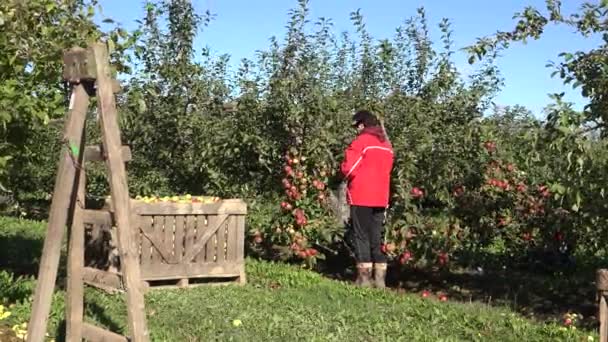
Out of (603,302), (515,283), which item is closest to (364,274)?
(515,283)

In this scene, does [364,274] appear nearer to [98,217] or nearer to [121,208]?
[98,217]

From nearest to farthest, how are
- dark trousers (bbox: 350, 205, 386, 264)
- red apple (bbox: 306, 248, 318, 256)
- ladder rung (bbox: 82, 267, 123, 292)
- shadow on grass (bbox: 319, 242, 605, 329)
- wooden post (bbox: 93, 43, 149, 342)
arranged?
wooden post (bbox: 93, 43, 149, 342)
ladder rung (bbox: 82, 267, 123, 292)
shadow on grass (bbox: 319, 242, 605, 329)
dark trousers (bbox: 350, 205, 386, 264)
red apple (bbox: 306, 248, 318, 256)

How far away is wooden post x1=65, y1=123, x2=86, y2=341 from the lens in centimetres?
506

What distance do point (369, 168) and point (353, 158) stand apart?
0.20 m

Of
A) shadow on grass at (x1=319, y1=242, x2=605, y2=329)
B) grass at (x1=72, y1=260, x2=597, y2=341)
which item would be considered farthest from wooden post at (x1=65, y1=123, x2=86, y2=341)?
shadow on grass at (x1=319, y1=242, x2=605, y2=329)

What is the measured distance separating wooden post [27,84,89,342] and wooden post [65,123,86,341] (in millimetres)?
160

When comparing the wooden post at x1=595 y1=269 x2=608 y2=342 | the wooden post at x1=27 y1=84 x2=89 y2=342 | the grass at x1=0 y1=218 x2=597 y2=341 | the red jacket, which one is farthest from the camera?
the red jacket

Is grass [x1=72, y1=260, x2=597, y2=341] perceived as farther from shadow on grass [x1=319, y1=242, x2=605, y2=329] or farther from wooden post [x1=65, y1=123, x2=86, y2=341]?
wooden post [x1=65, y1=123, x2=86, y2=341]

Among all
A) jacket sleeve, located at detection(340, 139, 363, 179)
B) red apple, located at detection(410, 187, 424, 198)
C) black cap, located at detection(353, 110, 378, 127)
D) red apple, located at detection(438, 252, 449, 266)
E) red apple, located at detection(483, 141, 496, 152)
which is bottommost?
red apple, located at detection(438, 252, 449, 266)

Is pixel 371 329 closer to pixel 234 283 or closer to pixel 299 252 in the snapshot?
pixel 234 283

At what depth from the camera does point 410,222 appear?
8680 millimetres

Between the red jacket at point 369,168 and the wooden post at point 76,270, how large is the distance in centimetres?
375

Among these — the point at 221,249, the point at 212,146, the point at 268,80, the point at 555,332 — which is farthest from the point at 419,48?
the point at 555,332

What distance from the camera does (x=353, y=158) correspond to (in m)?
8.34
